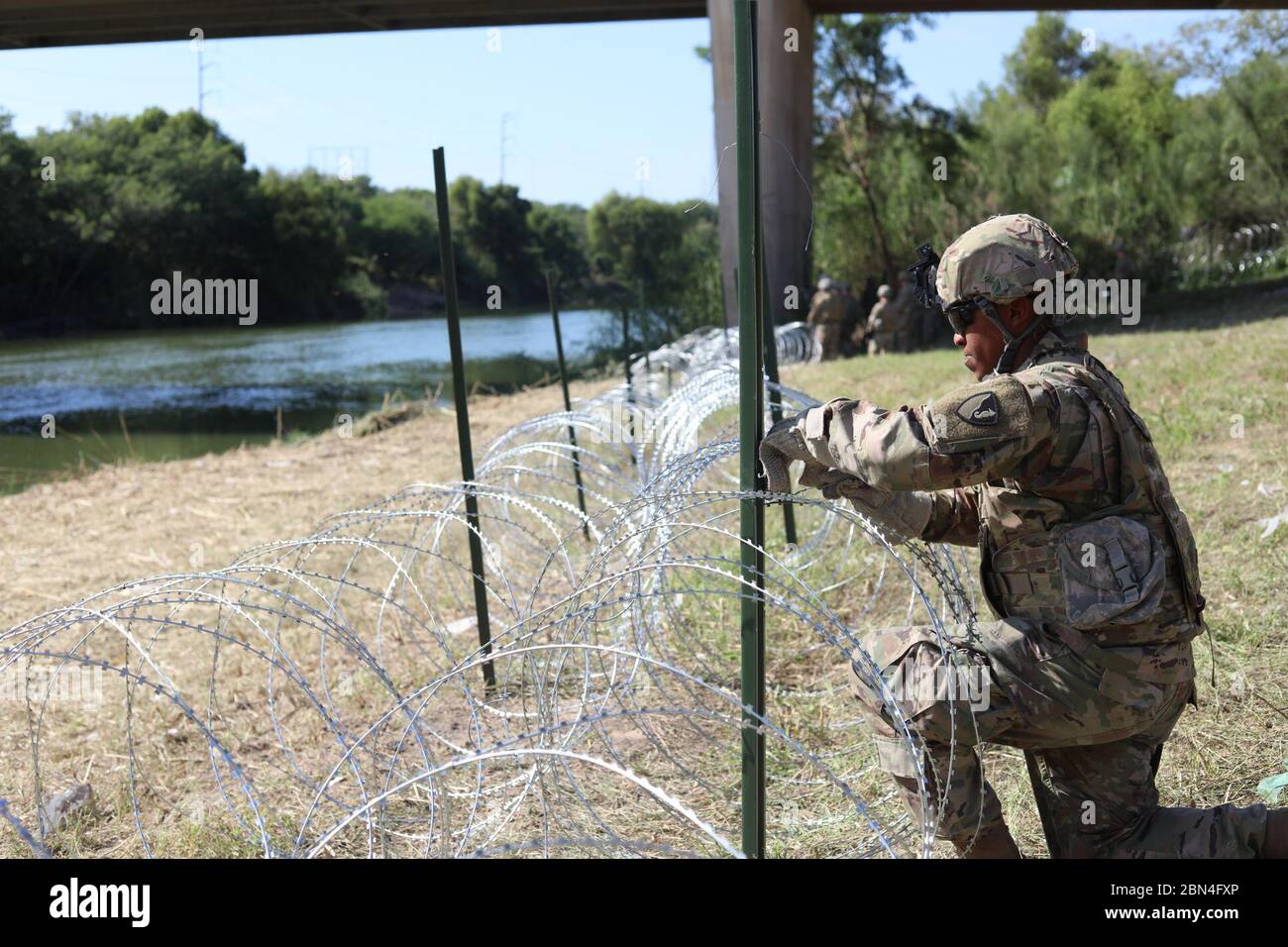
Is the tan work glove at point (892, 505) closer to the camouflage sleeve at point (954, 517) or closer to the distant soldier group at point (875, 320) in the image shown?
the camouflage sleeve at point (954, 517)

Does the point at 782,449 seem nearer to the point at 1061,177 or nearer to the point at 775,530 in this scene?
the point at 775,530

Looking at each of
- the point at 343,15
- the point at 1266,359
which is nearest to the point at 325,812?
the point at 1266,359

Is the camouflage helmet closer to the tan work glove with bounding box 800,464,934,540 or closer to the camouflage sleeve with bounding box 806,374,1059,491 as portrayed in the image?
the camouflage sleeve with bounding box 806,374,1059,491

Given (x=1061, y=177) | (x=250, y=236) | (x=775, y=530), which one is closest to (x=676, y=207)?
(x=1061, y=177)

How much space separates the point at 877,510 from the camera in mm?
3029

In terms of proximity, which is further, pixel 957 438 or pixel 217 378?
pixel 217 378

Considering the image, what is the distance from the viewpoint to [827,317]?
1780 cm

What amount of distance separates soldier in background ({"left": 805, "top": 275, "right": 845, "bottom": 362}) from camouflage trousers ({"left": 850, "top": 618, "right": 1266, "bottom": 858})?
592 inches

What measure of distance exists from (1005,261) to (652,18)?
59.2 feet

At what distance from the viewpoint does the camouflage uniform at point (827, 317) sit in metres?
17.6

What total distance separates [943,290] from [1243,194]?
2481 cm

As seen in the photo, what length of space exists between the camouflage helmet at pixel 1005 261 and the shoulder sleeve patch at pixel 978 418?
33 centimetres

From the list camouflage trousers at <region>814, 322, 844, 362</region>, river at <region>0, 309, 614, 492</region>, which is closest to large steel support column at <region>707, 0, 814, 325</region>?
camouflage trousers at <region>814, 322, 844, 362</region>

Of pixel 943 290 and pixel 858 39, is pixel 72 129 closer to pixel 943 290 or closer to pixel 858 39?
pixel 858 39
